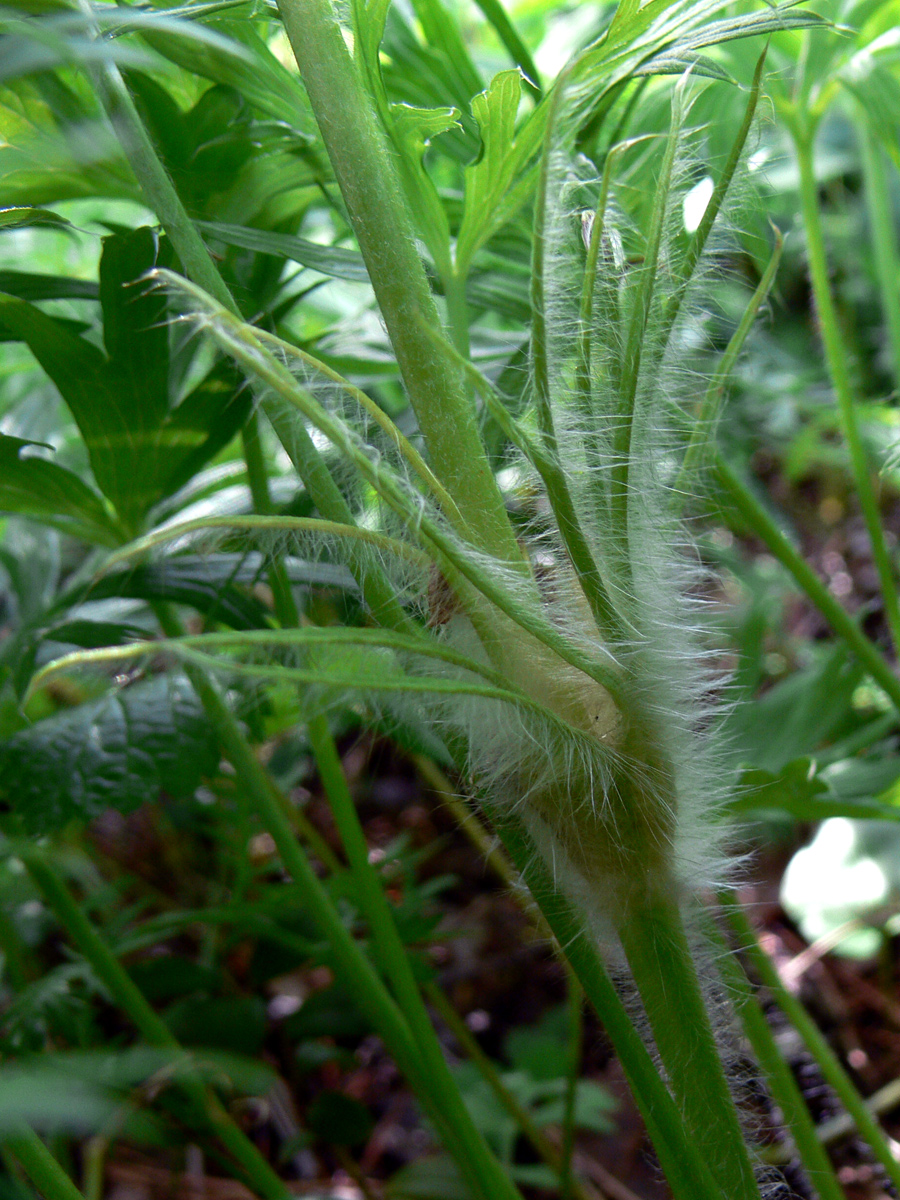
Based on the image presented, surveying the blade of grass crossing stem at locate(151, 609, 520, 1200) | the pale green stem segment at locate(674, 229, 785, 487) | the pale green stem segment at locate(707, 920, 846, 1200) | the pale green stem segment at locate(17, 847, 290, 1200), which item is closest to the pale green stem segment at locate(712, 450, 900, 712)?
the pale green stem segment at locate(674, 229, 785, 487)

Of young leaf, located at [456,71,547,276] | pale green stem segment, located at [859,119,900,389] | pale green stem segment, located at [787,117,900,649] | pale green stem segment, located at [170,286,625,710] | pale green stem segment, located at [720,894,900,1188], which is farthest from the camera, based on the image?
pale green stem segment, located at [859,119,900,389]

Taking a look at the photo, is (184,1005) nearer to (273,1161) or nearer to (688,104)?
(273,1161)

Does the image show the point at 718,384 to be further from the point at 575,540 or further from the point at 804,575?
the point at 804,575

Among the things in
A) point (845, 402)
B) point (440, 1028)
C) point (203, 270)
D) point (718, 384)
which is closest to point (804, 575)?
point (845, 402)

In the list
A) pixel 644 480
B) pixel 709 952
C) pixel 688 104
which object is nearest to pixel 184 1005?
pixel 709 952

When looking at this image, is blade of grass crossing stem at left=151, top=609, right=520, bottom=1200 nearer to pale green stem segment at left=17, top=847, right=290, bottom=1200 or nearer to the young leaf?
pale green stem segment at left=17, top=847, right=290, bottom=1200

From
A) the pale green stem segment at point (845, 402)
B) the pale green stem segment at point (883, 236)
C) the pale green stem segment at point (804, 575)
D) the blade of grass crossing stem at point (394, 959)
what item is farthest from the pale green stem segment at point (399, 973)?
the pale green stem segment at point (883, 236)
